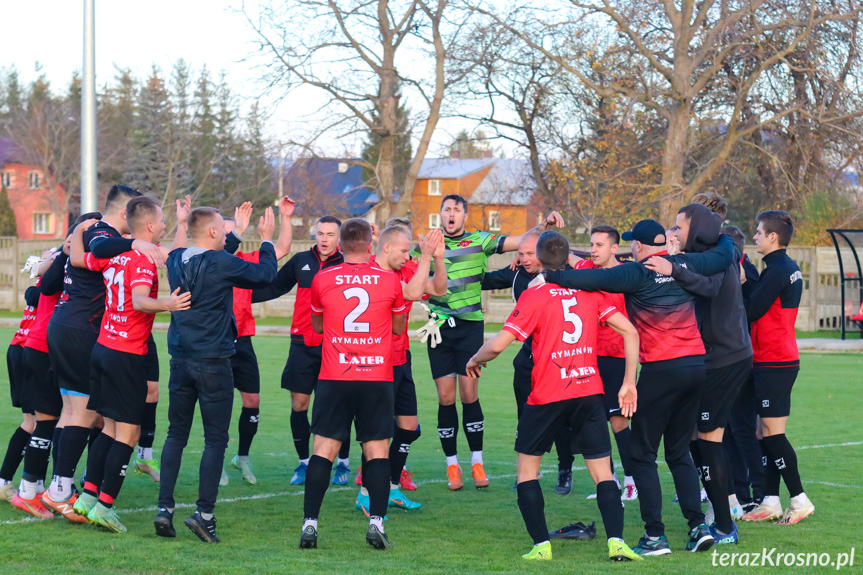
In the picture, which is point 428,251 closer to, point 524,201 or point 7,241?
point 7,241

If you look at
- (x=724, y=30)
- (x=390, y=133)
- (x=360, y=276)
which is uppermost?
(x=724, y=30)

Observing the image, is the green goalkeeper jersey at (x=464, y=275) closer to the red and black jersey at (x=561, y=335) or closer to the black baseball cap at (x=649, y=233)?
the black baseball cap at (x=649, y=233)

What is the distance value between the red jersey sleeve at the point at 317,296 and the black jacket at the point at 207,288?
0.92 feet

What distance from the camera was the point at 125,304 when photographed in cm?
652

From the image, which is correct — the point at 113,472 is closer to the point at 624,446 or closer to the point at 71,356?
the point at 71,356

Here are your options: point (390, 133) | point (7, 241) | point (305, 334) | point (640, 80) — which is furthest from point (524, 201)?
point (305, 334)

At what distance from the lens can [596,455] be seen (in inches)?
234

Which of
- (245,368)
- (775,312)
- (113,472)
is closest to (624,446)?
(775,312)

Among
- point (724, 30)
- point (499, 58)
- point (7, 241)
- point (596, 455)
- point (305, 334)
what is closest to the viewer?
point (596, 455)

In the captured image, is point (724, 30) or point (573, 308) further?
point (724, 30)

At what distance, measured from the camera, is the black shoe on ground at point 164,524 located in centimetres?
622

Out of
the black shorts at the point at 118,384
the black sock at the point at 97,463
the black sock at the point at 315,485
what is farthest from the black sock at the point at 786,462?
the black sock at the point at 97,463

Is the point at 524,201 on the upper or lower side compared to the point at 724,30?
lower

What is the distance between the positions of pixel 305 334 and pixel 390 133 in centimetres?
2408
